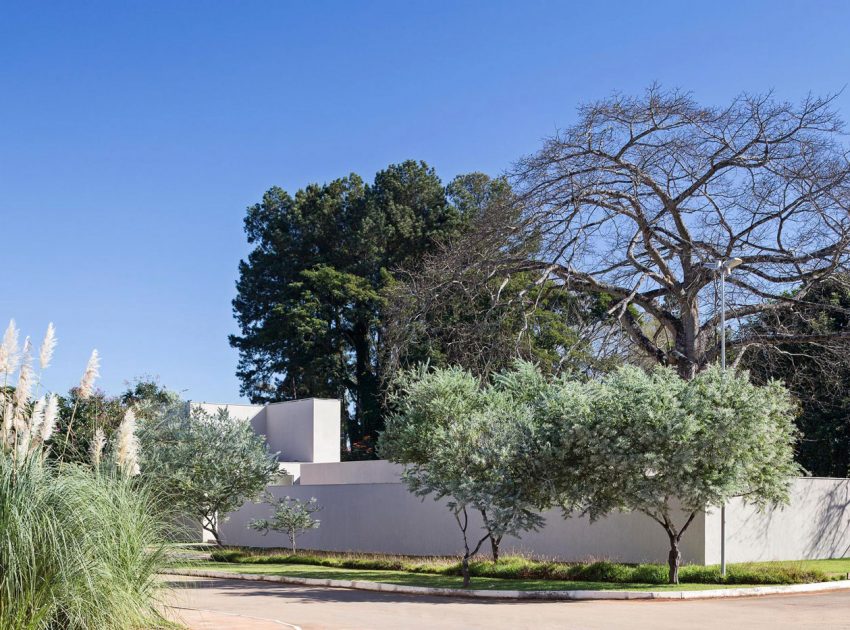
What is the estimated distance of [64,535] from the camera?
8.72 m

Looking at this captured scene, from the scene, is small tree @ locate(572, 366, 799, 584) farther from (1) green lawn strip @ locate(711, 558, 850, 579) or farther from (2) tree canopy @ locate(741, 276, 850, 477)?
(2) tree canopy @ locate(741, 276, 850, 477)

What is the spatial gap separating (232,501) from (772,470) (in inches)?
676

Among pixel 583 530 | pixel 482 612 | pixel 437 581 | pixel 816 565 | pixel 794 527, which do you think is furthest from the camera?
pixel 794 527

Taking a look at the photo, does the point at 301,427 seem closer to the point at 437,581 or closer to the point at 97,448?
the point at 437,581

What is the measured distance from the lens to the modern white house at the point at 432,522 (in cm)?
2473

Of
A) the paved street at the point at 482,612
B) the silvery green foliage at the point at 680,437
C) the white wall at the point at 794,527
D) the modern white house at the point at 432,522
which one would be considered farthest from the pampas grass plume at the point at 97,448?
the white wall at the point at 794,527

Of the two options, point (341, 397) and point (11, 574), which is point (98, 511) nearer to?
point (11, 574)

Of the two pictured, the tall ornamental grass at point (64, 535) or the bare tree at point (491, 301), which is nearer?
the tall ornamental grass at point (64, 535)

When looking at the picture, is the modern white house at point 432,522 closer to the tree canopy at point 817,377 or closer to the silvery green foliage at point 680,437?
the tree canopy at point 817,377

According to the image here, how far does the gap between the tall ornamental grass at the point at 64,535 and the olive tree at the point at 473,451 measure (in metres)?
10.6

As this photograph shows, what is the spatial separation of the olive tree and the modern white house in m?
3.15

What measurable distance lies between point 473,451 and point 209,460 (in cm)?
1203

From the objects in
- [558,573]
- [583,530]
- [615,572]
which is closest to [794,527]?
[583,530]

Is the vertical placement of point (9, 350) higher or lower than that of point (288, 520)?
higher
